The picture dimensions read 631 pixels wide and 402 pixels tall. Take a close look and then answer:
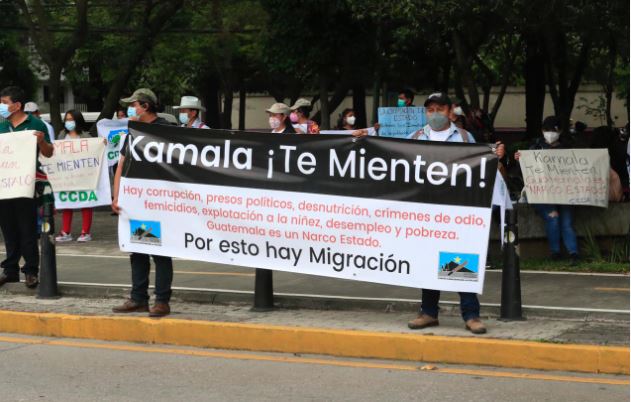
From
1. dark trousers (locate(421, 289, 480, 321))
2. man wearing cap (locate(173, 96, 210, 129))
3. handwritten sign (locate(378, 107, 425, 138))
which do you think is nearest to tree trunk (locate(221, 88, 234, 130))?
handwritten sign (locate(378, 107, 425, 138))

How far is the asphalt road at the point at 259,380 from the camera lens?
692cm

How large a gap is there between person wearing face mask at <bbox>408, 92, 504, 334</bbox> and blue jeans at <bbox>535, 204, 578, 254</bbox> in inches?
141

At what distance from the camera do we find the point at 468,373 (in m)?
7.52

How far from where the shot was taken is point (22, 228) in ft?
35.2

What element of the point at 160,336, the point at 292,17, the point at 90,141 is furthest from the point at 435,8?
the point at 292,17

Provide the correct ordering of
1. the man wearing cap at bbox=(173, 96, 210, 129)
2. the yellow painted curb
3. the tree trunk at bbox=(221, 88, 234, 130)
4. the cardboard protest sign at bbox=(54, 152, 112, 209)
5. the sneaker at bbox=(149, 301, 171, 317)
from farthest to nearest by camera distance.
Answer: the tree trunk at bbox=(221, 88, 234, 130), the cardboard protest sign at bbox=(54, 152, 112, 209), the man wearing cap at bbox=(173, 96, 210, 129), the sneaker at bbox=(149, 301, 171, 317), the yellow painted curb

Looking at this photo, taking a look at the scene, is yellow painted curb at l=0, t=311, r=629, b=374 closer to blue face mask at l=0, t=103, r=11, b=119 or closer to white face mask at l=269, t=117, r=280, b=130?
blue face mask at l=0, t=103, r=11, b=119

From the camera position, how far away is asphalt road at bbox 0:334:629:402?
272 inches

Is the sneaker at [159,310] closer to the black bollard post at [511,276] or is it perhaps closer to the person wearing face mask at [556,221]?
the black bollard post at [511,276]

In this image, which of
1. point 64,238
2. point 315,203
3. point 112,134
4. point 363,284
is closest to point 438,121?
point 315,203

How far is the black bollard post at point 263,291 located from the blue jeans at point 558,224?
12.8 ft

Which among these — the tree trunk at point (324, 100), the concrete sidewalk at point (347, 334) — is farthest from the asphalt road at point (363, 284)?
the tree trunk at point (324, 100)

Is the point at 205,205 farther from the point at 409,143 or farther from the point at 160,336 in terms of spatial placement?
the point at 409,143

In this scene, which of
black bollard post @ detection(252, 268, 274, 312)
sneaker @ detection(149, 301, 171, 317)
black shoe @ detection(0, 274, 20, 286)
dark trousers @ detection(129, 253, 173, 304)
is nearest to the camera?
sneaker @ detection(149, 301, 171, 317)
